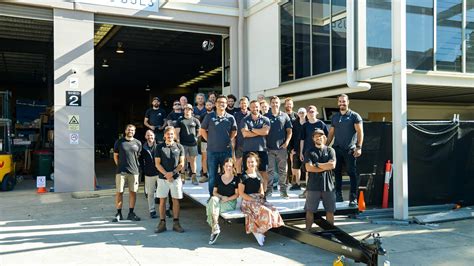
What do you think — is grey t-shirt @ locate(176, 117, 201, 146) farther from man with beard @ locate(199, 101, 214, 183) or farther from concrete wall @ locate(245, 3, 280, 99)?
concrete wall @ locate(245, 3, 280, 99)

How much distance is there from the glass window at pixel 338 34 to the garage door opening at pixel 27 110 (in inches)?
332

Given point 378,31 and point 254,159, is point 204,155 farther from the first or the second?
point 378,31

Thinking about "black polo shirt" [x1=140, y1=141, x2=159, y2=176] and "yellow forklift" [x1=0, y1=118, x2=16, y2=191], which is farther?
"yellow forklift" [x1=0, y1=118, x2=16, y2=191]

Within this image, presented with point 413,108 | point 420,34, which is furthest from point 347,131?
point 413,108

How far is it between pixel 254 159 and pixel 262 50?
7.42m

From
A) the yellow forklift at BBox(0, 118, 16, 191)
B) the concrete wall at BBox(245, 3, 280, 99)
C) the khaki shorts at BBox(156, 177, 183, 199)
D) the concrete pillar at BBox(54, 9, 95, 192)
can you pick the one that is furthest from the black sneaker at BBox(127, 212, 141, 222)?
the concrete wall at BBox(245, 3, 280, 99)

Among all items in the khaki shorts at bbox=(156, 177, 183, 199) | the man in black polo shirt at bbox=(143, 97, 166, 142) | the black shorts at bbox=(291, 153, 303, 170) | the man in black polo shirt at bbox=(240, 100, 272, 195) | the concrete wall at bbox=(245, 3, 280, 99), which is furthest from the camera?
the concrete wall at bbox=(245, 3, 280, 99)

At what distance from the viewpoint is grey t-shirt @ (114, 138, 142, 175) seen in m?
7.62

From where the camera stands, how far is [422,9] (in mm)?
9008

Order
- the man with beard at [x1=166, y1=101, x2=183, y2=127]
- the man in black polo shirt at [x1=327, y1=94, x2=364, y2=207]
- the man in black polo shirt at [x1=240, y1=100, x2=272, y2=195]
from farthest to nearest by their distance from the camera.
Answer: the man with beard at [x1=166, y1=101, x2=183, y2=127], the man in black polo shirt at [x1=327, y1=94, x2=364, y2=207], the man in black polo shirt at [x1=240, y1=100, x2=272, y2=195]

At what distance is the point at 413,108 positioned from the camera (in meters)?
16.2

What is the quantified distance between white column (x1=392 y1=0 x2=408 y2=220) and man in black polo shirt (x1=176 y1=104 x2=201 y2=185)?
154 inches

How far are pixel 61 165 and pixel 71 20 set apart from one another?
392cm

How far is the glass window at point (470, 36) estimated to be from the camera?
9.52 metres
